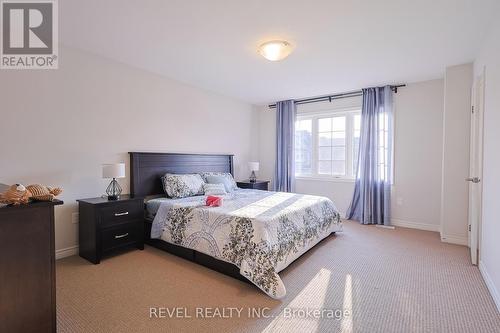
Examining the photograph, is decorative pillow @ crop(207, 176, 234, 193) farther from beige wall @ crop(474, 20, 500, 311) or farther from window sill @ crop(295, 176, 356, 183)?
beige wall @ crop(474, 20, 500, 311)

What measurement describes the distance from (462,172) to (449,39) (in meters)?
1.77

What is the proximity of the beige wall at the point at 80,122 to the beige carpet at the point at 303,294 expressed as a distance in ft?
3.28

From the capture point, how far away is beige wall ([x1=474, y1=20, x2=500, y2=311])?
2035mm

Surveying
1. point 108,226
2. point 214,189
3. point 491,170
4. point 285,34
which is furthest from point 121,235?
point 491,170

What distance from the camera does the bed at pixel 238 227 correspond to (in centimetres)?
221

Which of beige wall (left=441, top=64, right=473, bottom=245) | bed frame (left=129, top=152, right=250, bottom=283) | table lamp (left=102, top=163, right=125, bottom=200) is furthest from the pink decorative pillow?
beige wall (left=441, top=64, right=473, bottom=245)

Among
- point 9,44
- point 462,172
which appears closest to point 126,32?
point 9,44

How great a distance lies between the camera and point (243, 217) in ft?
7.97

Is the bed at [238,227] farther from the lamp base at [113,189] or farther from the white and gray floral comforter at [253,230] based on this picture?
the lamp base at [113,189]

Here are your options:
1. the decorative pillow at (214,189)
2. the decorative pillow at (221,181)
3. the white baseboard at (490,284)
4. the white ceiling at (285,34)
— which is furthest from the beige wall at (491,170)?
the decorative pillow at (221,181)

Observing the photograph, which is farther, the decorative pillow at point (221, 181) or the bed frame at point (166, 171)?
the decorative pillow at point (221, 181)

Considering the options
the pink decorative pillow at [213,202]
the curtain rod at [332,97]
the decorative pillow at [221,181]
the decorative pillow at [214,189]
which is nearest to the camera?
the pink decorative pillow at [213,202]

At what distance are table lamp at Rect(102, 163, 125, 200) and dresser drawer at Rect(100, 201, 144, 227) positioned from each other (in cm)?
14

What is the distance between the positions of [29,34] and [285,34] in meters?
2.55
